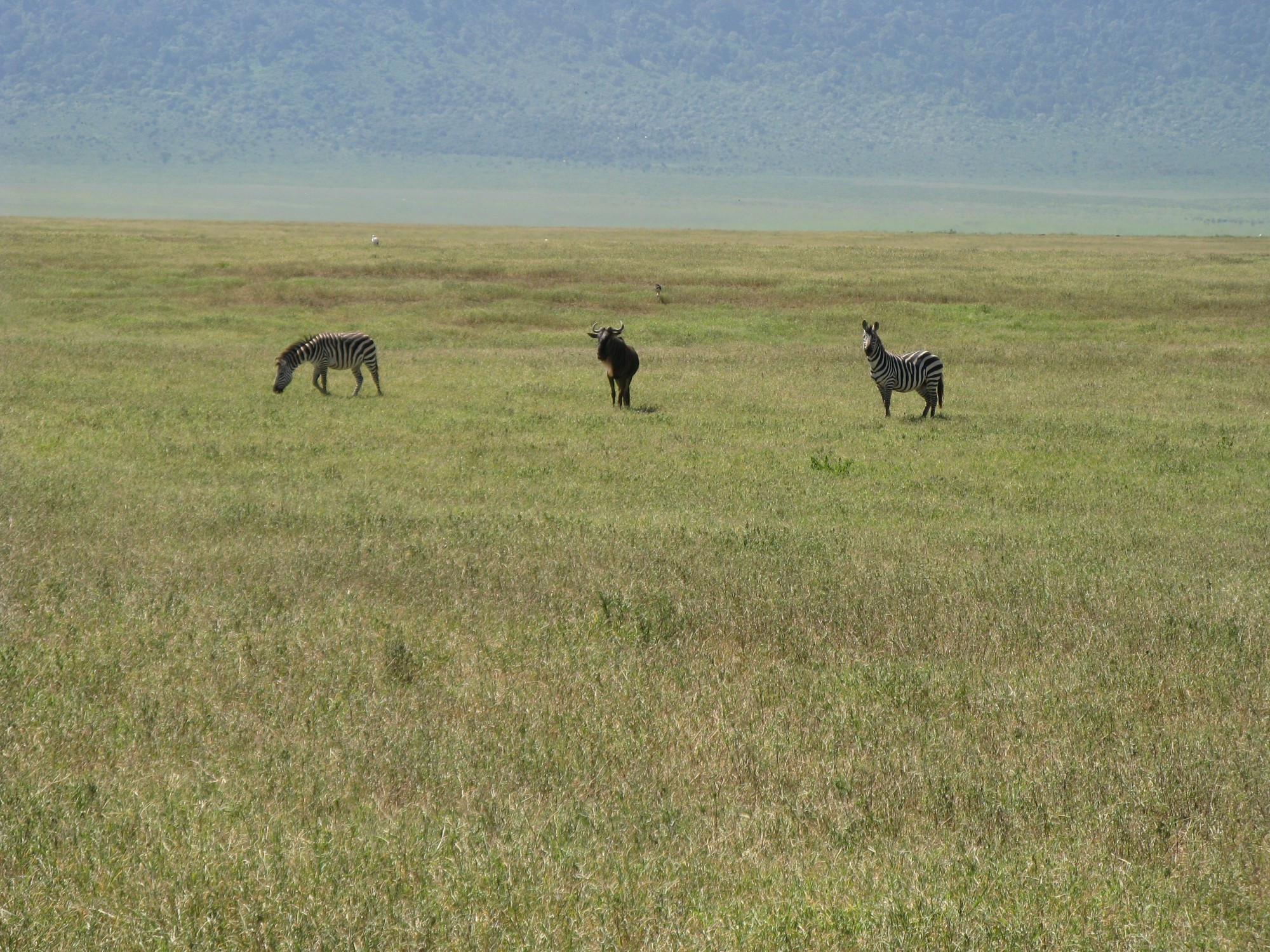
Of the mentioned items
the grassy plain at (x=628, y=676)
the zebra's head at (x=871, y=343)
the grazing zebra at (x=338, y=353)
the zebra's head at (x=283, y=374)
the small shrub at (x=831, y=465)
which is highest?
the zebra's head at (x=871, y=343)

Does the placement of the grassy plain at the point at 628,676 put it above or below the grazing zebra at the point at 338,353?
below

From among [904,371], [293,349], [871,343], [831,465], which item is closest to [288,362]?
[293,349]

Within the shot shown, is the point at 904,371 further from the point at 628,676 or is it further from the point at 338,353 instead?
the point at 628,676

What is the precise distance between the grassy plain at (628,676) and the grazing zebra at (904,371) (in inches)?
30.2

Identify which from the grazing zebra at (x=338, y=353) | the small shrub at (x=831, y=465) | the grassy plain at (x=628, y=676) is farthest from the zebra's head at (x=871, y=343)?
the grazing zebra at (x=338, y=353)

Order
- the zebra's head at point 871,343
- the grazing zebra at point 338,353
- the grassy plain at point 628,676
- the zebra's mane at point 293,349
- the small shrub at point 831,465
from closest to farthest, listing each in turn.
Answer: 1. the grassy plain at point 628,676
2. the small shrub at point 831,465
3. the zebra's head at point 871,343
4. the zebra's mane at point 293,349
5. the grazing zebra at point 338,353

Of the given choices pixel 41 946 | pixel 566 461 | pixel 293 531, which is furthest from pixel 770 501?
pixel 41 946

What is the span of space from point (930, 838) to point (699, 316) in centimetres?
3931

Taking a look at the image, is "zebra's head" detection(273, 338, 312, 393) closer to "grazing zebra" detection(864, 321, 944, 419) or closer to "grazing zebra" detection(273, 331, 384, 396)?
"grazing zebra" detection(273, 331, 384, 396)

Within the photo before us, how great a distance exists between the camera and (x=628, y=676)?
8164 mm

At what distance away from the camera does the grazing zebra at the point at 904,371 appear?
23.8 m

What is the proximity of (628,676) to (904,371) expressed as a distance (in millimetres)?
16826

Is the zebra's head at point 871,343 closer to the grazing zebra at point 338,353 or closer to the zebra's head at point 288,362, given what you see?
the grazing zebra at point 338,353

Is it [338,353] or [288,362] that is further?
[338,353]
